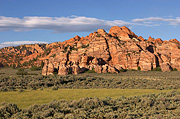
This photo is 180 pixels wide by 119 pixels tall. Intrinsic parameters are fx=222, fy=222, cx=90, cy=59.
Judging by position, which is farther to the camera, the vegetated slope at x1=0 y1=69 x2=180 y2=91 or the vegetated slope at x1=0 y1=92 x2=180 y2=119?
the vegetated slope at x1=0 y1=69 x2=180 y2=91

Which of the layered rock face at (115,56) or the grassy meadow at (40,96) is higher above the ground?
the layered rock face at (115,56)

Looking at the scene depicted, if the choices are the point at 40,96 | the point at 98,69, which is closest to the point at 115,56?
the point at 98,69

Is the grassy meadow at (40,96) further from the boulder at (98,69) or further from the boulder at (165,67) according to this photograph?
the boulder at (165,67)

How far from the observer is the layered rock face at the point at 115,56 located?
8581 cm

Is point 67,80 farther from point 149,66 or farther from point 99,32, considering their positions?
point 99,32

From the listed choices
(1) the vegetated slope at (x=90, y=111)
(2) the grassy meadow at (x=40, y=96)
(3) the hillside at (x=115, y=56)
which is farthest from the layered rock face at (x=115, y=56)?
(1) the vegetated slope at (x=90, y=111)

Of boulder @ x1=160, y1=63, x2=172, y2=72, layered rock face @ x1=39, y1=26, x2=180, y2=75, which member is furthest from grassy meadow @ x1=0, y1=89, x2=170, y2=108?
boulder @ x1=160, y1=63, x2=172, y2=72

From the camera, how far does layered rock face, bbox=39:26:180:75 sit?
85812 millimetres

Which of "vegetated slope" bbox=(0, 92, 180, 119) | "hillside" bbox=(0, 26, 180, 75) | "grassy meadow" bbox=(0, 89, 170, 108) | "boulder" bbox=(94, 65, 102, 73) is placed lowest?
"grassy meadow" bbox=(0, 89, 170, 108)

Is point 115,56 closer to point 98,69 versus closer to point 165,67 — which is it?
point 98,69

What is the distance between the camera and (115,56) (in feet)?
310

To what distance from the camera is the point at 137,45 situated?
96.9m

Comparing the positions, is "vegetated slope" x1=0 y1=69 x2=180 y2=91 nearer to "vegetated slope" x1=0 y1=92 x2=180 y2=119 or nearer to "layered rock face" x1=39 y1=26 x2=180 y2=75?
"vegetated slope" x1=0 y1=92 x2=180 y2=119

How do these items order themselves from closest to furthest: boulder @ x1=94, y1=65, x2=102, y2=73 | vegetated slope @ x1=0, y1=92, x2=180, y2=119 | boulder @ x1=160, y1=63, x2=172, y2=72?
vegetated slope @ x1=0, y1=92, x2=180, y2=119
boulder @ x1=94, y1=65, x2=102, y2=73
boulder @ x1=160, y1=63, x2=172, y2=72
